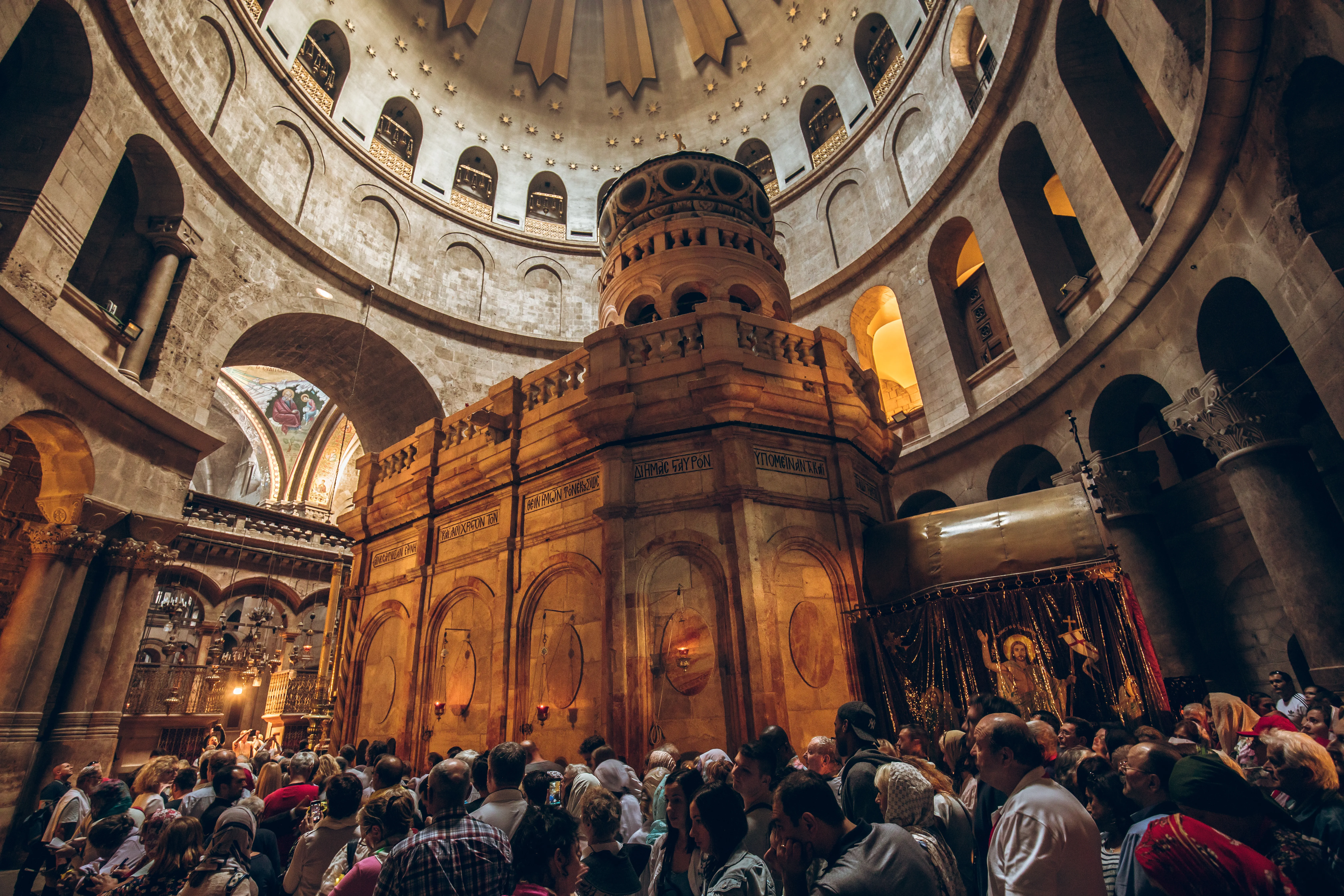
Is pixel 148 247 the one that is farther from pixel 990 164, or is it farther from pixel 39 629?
pixel 990 164

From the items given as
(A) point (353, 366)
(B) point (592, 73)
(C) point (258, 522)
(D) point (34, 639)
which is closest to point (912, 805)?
(D) point (34, 639)

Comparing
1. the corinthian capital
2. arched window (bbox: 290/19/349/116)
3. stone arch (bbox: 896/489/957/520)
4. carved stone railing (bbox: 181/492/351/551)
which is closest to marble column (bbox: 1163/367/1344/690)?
stone arch (bbox: 896/489/957/520)

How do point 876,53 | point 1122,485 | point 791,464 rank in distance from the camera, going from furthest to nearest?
point 876,53 → point 1122,485 → point 791,464

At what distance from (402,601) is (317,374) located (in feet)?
38.6

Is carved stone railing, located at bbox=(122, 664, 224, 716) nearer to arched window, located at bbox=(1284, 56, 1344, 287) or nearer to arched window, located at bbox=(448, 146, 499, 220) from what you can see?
arched window, located at bbox=(448, 146, 499, 220)

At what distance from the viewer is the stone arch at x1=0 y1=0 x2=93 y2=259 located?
34.4 feet

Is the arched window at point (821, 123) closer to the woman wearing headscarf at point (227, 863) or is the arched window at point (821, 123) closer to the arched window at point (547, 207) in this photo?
the arched window at point (547, 207)

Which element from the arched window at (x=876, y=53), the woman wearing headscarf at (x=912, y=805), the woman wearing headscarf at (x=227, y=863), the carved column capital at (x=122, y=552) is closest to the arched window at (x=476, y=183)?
the arched window at (x=876, y=53)

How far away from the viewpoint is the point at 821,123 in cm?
2234

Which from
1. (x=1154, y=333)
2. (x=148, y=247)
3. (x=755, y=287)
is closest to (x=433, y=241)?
(x=148, y=247)

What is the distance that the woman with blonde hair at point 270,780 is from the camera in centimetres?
554

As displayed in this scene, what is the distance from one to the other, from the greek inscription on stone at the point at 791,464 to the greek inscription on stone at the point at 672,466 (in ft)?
2.24

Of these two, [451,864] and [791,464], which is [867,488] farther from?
[451,864]

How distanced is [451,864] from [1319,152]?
32.0 ft
